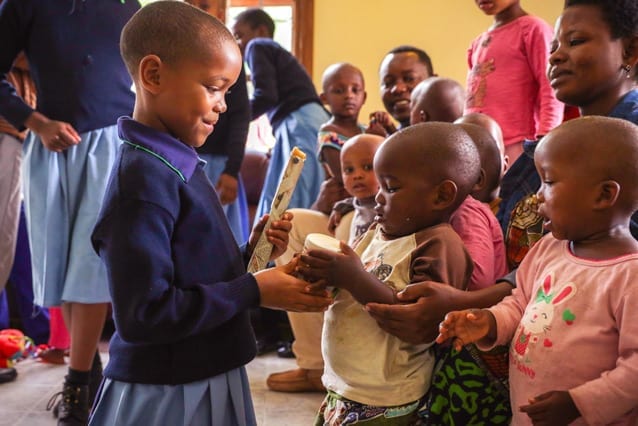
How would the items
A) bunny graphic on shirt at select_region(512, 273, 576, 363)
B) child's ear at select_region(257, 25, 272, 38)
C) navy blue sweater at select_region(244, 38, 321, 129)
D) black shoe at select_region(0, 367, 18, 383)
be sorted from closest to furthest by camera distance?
1. bunny graphic on shirt at select_region(512, 273, 576, 363)
2. black shoe at select_region(0, 367, 18, 383)
3. navy blue sweater at select_region(244, 38, 321, 129)
4. child's ear at select_region(257, 25, 272, 38)

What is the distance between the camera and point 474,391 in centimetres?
133

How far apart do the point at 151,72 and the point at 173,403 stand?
59 centimetres

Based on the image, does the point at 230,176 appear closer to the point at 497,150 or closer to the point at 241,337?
the point at 497,150

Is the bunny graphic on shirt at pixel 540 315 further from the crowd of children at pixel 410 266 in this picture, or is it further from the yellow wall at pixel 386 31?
the yellow wall at pixel 386 31

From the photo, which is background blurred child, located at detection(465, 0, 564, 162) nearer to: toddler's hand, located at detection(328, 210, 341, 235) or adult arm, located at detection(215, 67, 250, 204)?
toddler's hand, located at detection(328, 210, 341, 235)

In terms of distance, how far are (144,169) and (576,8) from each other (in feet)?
3.22

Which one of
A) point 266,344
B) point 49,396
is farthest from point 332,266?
point 266,344

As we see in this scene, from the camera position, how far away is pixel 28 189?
7.58ft

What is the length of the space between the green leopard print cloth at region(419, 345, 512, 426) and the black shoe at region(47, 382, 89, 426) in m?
1.26

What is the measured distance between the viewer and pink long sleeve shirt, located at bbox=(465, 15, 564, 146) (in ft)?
8.50

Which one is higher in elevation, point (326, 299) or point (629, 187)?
point (629, 187)

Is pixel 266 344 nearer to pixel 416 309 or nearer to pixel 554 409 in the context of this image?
pixel 416 309

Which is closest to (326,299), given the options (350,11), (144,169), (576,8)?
(144,169)

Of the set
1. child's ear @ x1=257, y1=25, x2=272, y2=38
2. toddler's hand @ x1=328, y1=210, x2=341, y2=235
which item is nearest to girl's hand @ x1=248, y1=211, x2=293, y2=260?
toddler's hand @ x1=328, y1=210, x2=341, y2=235
